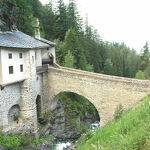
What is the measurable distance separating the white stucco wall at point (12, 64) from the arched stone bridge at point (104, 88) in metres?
4.71

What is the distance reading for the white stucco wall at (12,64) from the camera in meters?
18.3

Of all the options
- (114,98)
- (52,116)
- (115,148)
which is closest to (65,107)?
(52,116)

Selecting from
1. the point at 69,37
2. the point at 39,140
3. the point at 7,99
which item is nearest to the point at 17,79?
the point at 7,99

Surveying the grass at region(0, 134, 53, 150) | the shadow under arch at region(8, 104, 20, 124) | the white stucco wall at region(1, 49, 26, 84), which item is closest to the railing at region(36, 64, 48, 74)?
the white stucco wall at region(1, 49, 26, 84)

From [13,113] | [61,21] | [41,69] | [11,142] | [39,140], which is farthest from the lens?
[61,21]

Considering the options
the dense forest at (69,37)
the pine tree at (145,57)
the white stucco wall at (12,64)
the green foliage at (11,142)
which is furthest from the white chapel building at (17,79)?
the pine tree at (145,57)

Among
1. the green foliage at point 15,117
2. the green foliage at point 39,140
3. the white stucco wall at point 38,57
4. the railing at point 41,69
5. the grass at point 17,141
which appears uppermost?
the white stucco wall at point 38,57

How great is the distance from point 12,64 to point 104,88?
988cm

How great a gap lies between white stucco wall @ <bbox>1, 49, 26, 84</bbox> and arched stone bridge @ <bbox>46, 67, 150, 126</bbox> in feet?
15.5

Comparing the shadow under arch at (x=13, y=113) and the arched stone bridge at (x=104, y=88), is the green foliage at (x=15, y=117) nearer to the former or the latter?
the shadow under arch at (x=13, y=113)

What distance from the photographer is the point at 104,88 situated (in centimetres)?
1988

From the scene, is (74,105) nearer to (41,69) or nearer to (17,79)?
(41,69)

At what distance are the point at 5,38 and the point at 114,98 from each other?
12601 mm

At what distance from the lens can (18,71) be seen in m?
20.1
